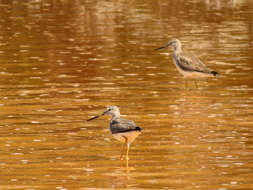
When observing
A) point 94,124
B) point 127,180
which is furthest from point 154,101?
point 127,180

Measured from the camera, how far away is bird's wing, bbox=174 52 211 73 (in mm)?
21016

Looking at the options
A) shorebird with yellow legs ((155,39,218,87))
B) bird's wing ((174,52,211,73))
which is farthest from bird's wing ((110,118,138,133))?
bird's wing ((174,52,211,73))

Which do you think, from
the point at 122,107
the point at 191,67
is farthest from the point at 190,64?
the point at 122,107

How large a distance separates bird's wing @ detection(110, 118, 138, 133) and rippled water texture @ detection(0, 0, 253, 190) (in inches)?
21.8

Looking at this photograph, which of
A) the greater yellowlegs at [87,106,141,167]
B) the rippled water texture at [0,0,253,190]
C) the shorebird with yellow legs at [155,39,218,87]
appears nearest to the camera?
the rippled water texture at [0,0,253,190]

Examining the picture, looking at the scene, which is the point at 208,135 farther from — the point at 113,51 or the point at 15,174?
the point at 113,51

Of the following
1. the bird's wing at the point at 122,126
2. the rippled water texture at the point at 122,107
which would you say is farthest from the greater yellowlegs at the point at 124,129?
the rippled water texture at the point at 122,107

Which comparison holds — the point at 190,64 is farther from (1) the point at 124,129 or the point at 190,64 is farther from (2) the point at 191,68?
(1) the point at 124,129

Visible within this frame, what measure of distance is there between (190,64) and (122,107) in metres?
3.86

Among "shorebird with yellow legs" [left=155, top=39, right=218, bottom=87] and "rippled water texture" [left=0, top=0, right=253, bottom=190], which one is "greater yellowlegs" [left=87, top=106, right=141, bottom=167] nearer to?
"rippled water texture" [left=0, top=0, right=253, bottom=190]

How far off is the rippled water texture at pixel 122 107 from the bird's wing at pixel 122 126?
0.55m

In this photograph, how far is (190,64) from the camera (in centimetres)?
2123

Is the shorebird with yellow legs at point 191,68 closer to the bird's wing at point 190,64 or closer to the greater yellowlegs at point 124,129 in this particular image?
the bird's wing at point 190,64

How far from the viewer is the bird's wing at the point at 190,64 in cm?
2102
